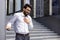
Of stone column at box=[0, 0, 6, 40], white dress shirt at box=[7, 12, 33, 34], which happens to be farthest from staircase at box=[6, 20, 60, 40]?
stone column at box=[0, 0, 6, 40]

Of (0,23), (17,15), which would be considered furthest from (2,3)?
(17,15)

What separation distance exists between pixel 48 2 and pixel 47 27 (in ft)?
17.3

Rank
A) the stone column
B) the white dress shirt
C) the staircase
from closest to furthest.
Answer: the stone column, the white dress shirt, the staircase

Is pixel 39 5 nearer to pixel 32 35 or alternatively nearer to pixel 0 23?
pixel 32 35

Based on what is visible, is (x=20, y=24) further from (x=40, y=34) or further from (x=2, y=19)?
(x=40, y=34)

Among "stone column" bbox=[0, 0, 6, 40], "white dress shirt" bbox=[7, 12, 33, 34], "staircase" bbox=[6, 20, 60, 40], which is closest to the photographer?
"stone column" bbox=[0, 0, 6, 40]

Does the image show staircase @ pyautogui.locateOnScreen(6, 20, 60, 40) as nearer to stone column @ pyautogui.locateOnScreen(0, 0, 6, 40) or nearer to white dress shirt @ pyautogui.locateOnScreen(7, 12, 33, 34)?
white dress shirt @ pyautogui.locateOnScreen(7, 12, 33, 34)

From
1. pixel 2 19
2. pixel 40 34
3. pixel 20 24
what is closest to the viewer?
pixel 2 19

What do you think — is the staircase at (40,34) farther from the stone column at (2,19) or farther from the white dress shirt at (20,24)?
the stone column at (2,19)

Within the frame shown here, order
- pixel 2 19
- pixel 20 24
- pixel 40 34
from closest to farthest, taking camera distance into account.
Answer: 1. pixel 2 19
2. pixel 20 24
3. pixel 40 34

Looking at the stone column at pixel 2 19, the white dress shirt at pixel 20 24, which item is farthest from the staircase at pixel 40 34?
the stone column at pixel 2 19

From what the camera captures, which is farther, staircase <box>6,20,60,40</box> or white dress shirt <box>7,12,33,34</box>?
staircase <box>6,20,60,40</box>

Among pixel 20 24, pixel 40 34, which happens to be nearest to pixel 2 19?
pixel 20 24

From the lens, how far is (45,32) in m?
9.68
